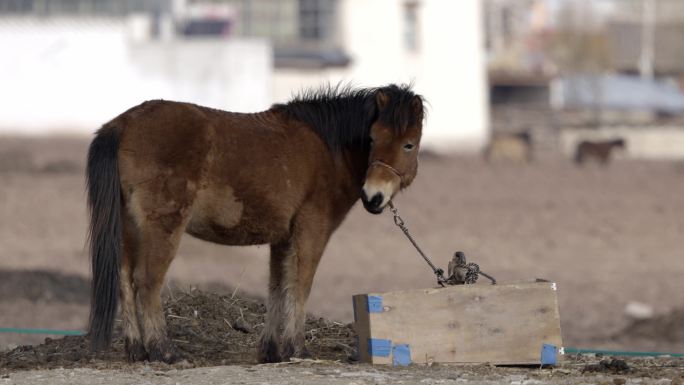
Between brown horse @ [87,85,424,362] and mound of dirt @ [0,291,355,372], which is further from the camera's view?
mound of dirt @ [0,291,355,372]

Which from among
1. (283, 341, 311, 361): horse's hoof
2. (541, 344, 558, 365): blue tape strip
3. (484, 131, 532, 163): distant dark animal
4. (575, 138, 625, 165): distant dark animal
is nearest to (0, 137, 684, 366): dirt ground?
(283, 341, 311, 361): horse's hoof

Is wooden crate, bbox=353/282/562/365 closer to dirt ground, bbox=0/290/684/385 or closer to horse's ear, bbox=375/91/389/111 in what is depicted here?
dirt ground, bbox=0/290/684/385

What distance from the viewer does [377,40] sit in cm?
5591

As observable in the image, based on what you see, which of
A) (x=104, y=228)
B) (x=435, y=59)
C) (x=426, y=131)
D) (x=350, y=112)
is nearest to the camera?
(x=104, y=228)

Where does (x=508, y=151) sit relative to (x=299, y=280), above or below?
above

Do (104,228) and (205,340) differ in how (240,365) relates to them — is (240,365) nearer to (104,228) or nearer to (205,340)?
(205,340)

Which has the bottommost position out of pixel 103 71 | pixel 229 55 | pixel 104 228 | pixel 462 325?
→ pixel 462 325

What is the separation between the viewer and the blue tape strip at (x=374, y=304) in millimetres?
9398

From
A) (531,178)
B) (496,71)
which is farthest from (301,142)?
(496,71)

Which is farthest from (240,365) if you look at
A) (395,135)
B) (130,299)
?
(395,135)

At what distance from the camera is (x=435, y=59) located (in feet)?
187

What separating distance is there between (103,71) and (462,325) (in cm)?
4080

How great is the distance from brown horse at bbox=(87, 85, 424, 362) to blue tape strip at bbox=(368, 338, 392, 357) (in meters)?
0.61

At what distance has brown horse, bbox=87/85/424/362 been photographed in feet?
30.5
